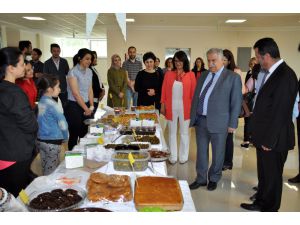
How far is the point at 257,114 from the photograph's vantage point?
2.03 metres

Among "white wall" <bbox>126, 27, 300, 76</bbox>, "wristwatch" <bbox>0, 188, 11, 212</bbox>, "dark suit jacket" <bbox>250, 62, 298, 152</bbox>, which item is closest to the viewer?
"wristwatch" <bbox>0, 188, 11, 212</bbox>

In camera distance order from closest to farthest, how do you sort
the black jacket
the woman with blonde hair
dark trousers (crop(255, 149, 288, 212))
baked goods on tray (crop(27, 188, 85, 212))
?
baked goods on tray (crop(27, 188, 85, 212)) < the black jacket < dark trousers (crop(255, 149, 288, 212)) < the woman with blonde hair

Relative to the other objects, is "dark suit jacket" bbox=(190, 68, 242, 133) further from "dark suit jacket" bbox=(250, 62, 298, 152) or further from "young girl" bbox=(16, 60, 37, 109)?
"young girl" bbox=(16, 60, 37, 109)

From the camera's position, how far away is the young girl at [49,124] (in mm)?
2121

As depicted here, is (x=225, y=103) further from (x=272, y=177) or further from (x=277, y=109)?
(x=272, y=177)

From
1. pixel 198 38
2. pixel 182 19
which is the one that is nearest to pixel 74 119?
pixel 182 19

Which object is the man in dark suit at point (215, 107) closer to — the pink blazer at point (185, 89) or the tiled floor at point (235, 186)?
the tiled floor at point (235, 186)

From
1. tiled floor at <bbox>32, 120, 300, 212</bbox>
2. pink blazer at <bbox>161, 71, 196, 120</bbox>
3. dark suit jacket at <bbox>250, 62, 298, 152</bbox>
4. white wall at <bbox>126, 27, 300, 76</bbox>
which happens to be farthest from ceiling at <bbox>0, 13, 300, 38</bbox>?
dark suit jacket at <bbox>250, 62, 298, 152</bbox>

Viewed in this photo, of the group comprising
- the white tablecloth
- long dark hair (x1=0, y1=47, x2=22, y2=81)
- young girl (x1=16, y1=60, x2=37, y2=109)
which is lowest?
the white tablecloth

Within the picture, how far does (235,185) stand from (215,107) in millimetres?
905

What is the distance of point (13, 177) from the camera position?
63.9 inches

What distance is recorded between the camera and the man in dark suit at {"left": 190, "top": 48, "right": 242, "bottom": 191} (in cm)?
237

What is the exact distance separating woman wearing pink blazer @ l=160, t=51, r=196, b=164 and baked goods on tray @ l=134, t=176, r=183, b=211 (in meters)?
1.78

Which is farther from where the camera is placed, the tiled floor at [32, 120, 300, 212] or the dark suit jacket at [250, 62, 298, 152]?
the tiled floor at [32, 120, 300, 212]
